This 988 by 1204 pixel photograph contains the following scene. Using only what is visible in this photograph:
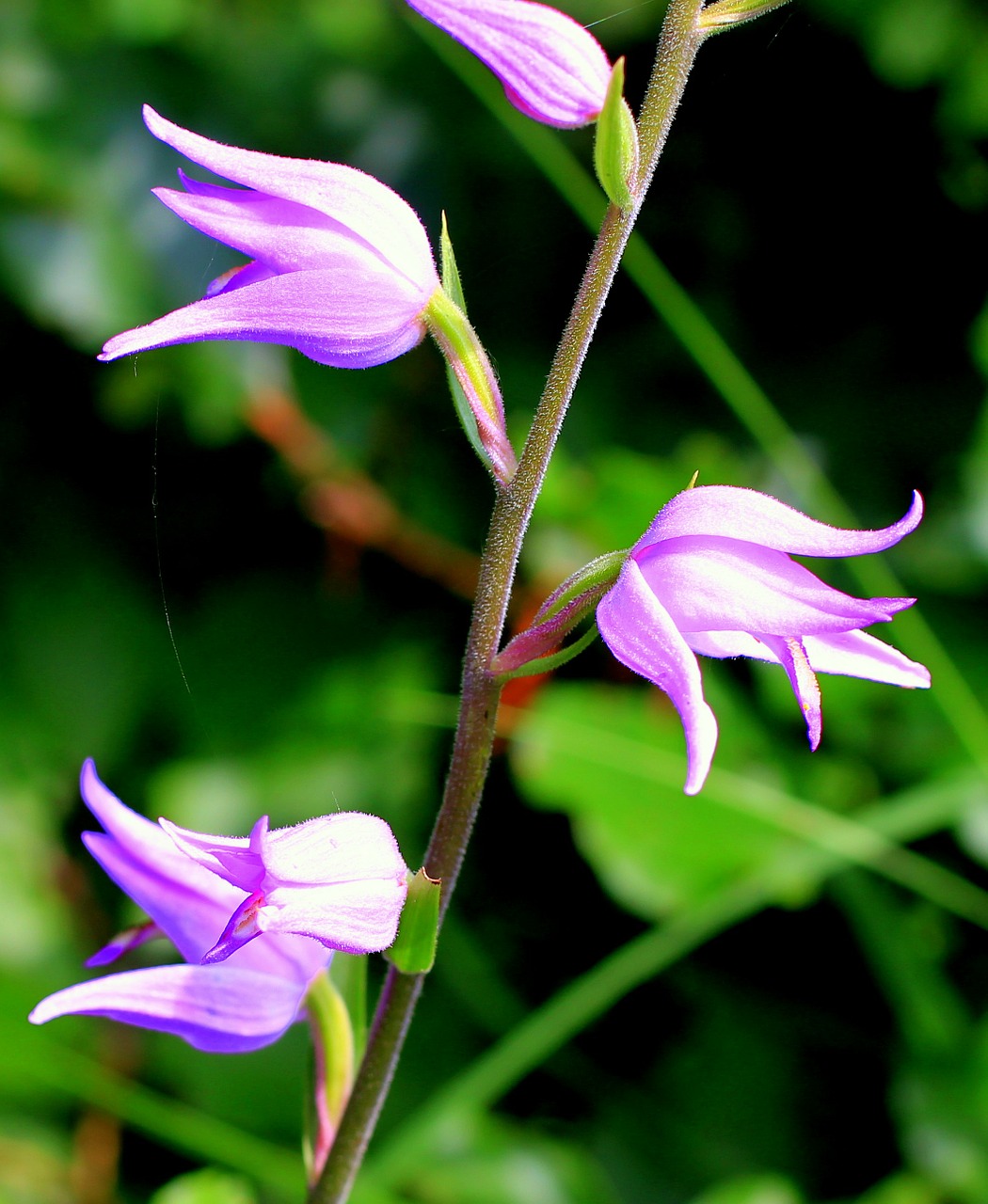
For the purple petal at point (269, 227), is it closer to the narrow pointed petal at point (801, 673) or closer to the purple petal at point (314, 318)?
the purple petal at point (314, 318)

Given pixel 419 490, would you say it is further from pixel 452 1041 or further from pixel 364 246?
pixel 364 246

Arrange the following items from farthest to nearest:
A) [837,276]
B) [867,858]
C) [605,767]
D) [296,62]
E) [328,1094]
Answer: [837,276]
[296,62]
[605,767]
[867,858]
[328,1094]

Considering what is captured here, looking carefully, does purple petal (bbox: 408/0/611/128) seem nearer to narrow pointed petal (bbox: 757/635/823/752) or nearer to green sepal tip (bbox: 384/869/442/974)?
narrow pointed petal (bbox: 757/635/823/752)

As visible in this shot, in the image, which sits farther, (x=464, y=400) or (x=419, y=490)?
(x=419, y=490)

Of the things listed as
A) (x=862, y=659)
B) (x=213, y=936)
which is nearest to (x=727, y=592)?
(x=862, y=659)

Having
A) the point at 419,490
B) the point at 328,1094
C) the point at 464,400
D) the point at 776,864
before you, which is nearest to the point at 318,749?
the point at 419,490

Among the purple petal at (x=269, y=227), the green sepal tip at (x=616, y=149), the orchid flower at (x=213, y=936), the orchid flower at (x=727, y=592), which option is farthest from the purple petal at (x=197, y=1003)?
the green sepal tip at (x=616, y=149)

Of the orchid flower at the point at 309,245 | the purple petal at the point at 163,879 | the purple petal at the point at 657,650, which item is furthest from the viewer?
the purple petal at the point at 163,879
